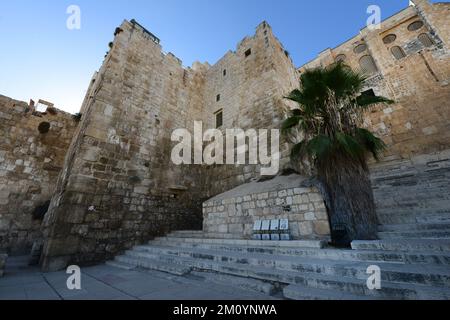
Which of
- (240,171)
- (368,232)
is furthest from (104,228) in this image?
(368,232)

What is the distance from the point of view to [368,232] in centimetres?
357

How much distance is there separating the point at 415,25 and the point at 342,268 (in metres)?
20.6

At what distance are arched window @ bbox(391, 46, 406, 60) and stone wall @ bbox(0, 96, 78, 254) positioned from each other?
71.5 feet

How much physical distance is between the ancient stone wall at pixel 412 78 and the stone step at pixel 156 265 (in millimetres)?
12318

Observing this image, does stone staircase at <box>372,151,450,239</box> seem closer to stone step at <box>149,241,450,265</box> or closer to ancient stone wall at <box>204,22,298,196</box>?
stone step at <box>149,241,450,265</box>

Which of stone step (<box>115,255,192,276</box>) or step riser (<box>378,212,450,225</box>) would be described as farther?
stone step (<box>115,255,192,276</box>)

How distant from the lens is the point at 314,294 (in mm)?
2174

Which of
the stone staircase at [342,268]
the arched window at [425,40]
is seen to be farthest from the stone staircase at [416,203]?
the arched window at [425,40]

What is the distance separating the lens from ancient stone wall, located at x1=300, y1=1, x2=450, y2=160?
386 inches

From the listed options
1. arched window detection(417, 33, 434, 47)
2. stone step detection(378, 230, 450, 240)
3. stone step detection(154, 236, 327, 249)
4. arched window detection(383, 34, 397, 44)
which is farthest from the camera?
arched window detection(383, 34, 397, 44)

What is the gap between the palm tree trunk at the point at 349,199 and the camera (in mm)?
3645

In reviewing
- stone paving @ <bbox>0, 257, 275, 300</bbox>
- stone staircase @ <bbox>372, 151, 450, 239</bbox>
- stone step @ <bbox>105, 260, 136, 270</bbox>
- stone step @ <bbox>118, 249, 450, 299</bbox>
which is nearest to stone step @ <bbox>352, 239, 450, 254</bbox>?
stone staircase @ <bbox>372, 151, 450, 239</bbox>

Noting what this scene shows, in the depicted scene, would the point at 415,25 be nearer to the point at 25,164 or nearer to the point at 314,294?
the point at 314,294

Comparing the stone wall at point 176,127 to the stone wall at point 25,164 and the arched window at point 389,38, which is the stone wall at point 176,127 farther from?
the stone wall at point 25,164
